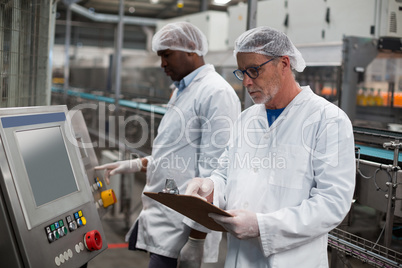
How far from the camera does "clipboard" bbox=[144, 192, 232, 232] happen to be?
115 cm

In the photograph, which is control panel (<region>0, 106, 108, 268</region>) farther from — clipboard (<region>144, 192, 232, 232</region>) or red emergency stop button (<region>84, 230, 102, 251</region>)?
clipboard (<region>144, 192, 232, 232</region>)

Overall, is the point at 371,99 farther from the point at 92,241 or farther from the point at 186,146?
the point at 92,241

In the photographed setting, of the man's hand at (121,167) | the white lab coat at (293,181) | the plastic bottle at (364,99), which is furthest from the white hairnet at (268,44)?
the plastic bottle at (364,99)

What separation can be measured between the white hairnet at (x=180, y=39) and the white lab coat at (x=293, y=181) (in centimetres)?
71

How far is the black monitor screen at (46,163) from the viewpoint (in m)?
1.23

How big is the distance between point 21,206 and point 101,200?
62 centimetres

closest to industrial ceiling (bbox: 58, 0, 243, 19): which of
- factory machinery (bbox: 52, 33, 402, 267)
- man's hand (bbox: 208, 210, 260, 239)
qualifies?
factory machinery (bbox: 52, 33, 402, 267)

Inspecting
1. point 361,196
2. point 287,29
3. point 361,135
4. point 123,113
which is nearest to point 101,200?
point 361,196

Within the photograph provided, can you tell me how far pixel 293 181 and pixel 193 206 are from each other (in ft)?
1.07

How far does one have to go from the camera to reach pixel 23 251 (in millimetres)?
1128

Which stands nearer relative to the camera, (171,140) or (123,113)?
(171,140)

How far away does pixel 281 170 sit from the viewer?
1329mm

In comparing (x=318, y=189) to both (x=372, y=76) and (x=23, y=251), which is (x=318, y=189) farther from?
(x=372, y=76)

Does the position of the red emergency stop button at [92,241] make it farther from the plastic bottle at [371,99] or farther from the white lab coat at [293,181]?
the plastic bottle at [371,99]
